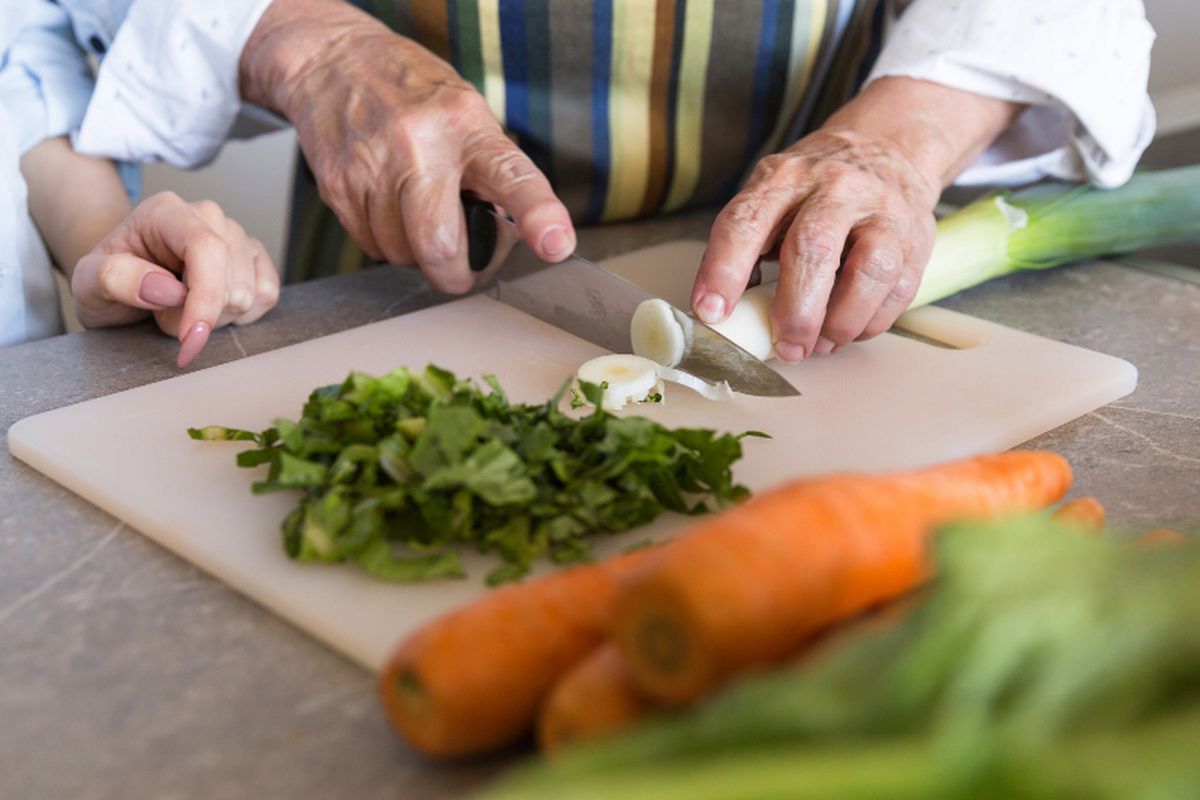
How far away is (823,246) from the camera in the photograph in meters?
1.28

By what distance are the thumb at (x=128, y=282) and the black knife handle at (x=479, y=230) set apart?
34 cm

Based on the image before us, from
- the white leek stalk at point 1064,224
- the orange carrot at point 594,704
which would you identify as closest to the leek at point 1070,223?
the white leek stalk at point 1064,224

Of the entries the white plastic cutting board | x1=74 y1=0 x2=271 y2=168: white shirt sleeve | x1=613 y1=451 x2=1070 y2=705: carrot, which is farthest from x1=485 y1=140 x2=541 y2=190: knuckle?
x1=613 y1=451 x2=1070 y2=705: carrot

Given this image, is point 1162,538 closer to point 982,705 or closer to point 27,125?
point 982,705

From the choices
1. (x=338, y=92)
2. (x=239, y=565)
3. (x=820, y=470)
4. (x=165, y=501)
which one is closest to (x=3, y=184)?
(x=338, y=92)

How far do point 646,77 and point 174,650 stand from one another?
1129 millimetres

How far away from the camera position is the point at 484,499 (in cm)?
91

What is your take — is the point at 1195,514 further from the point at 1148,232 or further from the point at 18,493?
the point at 18,493

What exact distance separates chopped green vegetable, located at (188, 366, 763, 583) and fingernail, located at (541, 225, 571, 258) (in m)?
0.35

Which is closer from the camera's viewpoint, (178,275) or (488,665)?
(488,665)

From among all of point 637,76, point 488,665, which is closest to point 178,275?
point 637,76

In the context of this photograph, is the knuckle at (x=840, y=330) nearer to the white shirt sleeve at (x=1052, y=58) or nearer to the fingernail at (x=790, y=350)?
the fingernail at (x=790, y=350)

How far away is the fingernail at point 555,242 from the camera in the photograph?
135 centimetres

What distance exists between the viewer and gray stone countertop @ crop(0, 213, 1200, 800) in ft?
2.33
